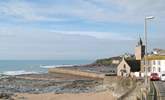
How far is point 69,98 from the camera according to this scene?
4291 cm

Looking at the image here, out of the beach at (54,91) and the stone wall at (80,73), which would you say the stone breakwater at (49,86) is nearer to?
the beach at (54,91)

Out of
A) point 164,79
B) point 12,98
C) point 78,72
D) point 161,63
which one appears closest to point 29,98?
point 12,98

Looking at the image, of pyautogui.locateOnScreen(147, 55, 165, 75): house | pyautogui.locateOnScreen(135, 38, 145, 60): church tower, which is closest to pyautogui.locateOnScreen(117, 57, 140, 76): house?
pyautogui.locateOnScreen(147, 55, 165, 75): house

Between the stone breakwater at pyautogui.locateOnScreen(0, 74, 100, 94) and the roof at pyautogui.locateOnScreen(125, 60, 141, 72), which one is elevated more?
the roof at pyautogui.locateOnScreen(125, 60, 141, 72)

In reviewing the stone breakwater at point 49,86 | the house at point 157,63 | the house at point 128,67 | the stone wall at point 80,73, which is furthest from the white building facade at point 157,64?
the stone wall at point 80,73


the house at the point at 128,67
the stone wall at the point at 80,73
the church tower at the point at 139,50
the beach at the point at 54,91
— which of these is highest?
the church tower at the point at 139,50

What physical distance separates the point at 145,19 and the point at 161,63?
47733 millimetres

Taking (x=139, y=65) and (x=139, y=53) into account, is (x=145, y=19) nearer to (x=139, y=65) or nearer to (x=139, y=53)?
(x=139, y=65)

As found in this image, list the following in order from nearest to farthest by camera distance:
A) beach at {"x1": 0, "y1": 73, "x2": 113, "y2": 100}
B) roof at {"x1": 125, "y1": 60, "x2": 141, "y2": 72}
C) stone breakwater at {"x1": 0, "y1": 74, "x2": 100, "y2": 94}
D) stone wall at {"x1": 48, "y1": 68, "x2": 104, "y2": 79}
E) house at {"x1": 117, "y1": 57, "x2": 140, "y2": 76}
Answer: beach at {"x1": 0, "y1": 73, "x2": 113, "y2": 100}, stone breakwater at {"x1": 0, "y1": 74, "x2": 100, "y2": 94}, house at {"x1": 117, "y1": 57, "x2": 140, "y2": 76}, roof at {"x1": 125, "y1": 60, "x2": 141, "y2": 72}, stone wall at {"x1": 48, "y1": 68, "x2": 104, "y2": 79}

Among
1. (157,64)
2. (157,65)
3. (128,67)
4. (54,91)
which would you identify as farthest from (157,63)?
(54,91)

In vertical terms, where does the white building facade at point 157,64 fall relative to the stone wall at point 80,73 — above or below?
above

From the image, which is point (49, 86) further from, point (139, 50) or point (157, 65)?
point (139, 50)

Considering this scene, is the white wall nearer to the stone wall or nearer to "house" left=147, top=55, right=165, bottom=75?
"house" left=147, top=55, right=165, bottom=75

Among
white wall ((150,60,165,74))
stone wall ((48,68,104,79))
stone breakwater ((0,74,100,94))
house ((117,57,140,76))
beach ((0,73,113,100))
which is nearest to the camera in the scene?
beach ((0,73,113,100))
